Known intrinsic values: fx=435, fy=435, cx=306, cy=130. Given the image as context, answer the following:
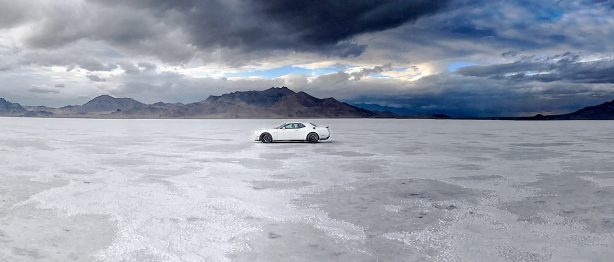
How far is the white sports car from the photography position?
26844 millimetres

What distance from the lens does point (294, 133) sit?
26.9 m

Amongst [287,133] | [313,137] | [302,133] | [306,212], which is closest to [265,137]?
[287,133]

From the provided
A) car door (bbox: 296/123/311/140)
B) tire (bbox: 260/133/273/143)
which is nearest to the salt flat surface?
car door (bbox: 296/123/311/140)

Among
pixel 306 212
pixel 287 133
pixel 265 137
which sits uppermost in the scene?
pixel 287 133

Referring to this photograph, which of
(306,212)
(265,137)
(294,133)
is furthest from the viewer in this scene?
(265,137)

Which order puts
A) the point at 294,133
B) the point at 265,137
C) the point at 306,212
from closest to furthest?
1. the point at 306,212
2. the point at 294,133
3. the point at 265,137

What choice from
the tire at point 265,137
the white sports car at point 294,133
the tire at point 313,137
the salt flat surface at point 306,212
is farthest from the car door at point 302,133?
the salt flat surface at point 306,212

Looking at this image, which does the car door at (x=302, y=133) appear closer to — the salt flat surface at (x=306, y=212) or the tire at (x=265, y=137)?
the tire at (x=265, y=137)

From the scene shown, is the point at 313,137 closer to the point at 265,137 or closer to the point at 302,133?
the point at 302,133

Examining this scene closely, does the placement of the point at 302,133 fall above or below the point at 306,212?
above

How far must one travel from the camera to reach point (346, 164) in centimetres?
1606

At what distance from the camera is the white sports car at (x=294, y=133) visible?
26.8 meters

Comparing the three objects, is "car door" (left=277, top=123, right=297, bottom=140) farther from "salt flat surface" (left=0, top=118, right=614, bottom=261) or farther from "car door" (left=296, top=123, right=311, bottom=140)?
"salt flat surface" (left=0, top=118, right=614, bottom=261)

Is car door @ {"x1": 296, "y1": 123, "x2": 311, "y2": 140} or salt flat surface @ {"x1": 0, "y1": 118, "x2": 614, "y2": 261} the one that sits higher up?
car door @ {"x1": 296, "y1": 123, "x2": 311, "y2": 140}
